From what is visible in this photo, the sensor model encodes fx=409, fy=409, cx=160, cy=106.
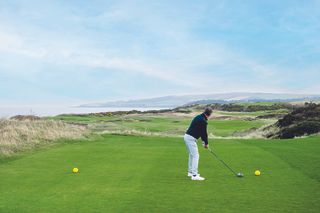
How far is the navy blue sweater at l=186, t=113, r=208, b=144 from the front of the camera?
12.2 meters

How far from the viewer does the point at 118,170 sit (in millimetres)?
13391

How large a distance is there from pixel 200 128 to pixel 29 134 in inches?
457

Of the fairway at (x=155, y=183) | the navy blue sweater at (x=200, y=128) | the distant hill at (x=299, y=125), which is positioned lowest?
the fairway at (x=155, y=183)

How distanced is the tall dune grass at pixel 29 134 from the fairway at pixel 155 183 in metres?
1.19

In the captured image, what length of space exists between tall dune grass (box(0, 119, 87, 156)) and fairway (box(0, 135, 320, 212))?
1.19 m

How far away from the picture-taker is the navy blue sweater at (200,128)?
12.2 metres

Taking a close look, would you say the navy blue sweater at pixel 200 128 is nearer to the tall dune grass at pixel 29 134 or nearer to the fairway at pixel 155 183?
the fairway at pixel 155 183

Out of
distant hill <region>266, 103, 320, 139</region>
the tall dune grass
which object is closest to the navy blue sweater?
the tall dune grass

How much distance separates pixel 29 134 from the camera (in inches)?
820

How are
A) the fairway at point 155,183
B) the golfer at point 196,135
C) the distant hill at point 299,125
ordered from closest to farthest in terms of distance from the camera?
the fairway at point 155,183 → the golfer at point 196,135 → the distant hill at point 299,125

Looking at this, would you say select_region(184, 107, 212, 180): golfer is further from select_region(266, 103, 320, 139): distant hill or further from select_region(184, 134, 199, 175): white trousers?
select_region(266, 103, 320, 139): distant hill

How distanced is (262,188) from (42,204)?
5431 millimetres

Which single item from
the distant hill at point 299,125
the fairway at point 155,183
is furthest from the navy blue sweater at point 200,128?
the distant hill at point 299,125

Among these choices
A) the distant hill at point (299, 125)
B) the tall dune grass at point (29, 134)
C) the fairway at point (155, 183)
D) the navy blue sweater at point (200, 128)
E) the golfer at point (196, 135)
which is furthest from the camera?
the distant hill at point (299, 125)
